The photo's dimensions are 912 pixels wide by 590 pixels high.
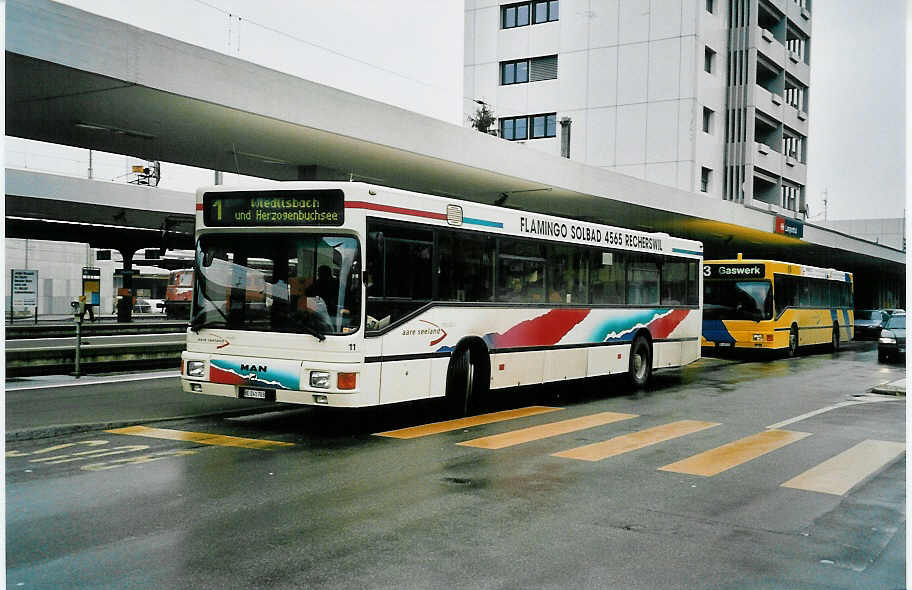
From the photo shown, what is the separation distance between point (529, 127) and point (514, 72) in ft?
11.6

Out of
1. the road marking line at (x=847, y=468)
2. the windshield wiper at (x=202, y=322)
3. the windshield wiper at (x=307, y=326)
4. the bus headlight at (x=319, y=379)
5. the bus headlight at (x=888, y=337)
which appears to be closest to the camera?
the road marking line at (x=847, y=468)

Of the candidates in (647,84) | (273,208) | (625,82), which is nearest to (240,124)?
(273,208)

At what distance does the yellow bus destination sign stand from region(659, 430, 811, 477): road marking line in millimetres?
4949

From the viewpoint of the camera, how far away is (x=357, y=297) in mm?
10844

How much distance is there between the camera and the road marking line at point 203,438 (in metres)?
10.4

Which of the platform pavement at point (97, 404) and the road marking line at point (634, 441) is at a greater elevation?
the platform pavement at point (97, 404)

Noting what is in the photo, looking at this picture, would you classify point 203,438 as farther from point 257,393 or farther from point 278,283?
point 278,283

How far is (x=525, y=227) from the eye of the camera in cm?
1440

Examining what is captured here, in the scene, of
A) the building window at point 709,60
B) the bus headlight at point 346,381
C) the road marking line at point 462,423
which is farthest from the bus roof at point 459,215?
the building window at point 709,60

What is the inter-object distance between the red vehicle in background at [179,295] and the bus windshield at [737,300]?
31246mm

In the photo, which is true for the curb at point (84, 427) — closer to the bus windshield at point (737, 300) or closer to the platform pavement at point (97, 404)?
the platform pavement at point (97, 404)

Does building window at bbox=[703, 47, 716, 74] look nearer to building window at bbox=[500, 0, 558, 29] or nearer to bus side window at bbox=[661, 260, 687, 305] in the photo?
building window at bbox=[500, 0, 558, 29]

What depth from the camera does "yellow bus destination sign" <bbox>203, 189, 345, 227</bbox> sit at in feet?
35.8

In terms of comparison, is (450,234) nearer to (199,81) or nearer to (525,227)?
(525,227)
